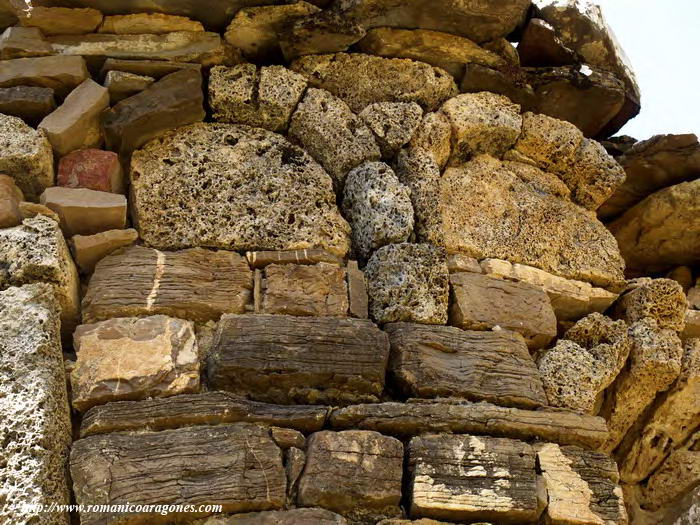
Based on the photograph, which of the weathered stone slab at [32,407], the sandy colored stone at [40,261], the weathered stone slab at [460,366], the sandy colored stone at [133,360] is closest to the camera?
the weathered stone slab at [32,407]

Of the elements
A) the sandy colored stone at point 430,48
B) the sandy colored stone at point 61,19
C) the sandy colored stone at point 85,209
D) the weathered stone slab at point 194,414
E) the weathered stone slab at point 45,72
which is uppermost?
the sandy colored stone at point 430,48

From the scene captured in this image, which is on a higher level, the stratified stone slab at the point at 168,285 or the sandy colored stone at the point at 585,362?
the stratified stone slab at the point at 168,285

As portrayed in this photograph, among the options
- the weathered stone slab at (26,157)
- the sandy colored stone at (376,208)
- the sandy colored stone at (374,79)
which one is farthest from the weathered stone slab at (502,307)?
the weathered stone slab at (26,157)

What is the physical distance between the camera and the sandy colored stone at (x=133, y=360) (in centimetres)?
323

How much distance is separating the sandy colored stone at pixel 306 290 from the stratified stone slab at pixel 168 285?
0.33ft

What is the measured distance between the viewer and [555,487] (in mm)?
3340

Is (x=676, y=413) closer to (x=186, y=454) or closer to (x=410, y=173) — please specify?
(x=410, y=173)

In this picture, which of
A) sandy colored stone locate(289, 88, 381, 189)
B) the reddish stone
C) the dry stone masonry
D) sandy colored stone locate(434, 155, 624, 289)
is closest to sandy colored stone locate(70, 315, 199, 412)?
the dry stone masonry

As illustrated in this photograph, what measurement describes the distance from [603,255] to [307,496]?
2.09 m

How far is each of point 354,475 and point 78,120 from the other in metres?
1.88

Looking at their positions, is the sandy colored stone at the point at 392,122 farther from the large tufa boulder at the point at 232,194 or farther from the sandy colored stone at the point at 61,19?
the sandy colored stone at the point at 61,19

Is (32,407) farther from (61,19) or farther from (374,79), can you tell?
(374,79)

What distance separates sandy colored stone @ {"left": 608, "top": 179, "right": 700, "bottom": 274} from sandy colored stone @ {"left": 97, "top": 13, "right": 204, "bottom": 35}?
8.70ft

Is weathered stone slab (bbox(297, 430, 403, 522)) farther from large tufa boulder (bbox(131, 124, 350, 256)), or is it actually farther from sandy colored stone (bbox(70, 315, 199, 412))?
large tufa boulder (bbox(131, 124, 350, 256))
